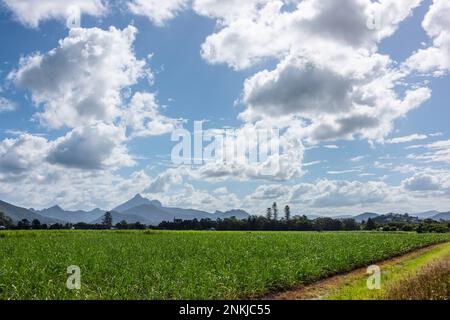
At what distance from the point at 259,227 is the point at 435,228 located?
2164 inches

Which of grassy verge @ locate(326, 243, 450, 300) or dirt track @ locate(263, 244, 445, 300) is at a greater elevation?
grassy verge @ locate(326, 243, 450, 300)

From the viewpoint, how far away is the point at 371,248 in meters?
38.3

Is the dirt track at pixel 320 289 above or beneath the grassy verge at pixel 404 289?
beneath

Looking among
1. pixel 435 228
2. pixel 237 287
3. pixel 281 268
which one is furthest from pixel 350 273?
pixel 435 228

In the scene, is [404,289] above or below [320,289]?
above

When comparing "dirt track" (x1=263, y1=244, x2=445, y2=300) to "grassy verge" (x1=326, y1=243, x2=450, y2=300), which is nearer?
"grassy verge" (x1=326, y1=243, x2=450, y2=300)

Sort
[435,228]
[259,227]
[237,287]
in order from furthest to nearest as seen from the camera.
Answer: [259,227] → [435,228] → [237,287]

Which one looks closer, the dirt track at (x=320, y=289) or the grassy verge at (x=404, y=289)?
the grassy verge at (x=404, y=289)

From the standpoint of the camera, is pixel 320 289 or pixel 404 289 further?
pixel 320 289

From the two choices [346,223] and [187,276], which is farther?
[346,223]

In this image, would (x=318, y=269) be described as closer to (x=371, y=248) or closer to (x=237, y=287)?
(x=237, y=287)
